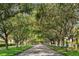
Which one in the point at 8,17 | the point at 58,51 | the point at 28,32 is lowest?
the point at 58,51

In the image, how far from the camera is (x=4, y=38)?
2.16m

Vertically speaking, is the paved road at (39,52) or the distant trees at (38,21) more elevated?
the distant trees at (38,21)

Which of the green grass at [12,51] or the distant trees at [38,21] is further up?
the distant trees at [38,21]

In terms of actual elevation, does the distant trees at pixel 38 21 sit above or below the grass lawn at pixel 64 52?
above

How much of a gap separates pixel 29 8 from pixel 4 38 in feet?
1.13

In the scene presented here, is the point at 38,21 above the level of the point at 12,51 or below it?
above

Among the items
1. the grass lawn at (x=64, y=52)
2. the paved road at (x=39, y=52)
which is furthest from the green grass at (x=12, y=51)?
the grass lawn at (x=64, y=52)

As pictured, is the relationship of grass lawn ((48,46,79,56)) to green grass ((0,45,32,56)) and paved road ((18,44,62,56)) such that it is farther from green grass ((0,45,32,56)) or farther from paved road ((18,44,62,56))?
green grass ((0,45,32,56))

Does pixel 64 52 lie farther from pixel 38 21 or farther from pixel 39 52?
pixel 38 21

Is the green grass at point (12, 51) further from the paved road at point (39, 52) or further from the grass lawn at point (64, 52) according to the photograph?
the grass lawn at point (64, 52)

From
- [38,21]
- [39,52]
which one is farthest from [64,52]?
[38,21]

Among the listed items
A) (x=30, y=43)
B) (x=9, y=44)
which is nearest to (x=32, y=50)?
(x=30, y=43)

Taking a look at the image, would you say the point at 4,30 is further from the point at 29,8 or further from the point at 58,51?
the point at 58,51

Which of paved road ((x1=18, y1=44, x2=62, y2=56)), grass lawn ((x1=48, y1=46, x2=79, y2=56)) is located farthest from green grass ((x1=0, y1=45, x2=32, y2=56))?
grass lawn ((x1=48, y1=46, x2=79, y2=56))
